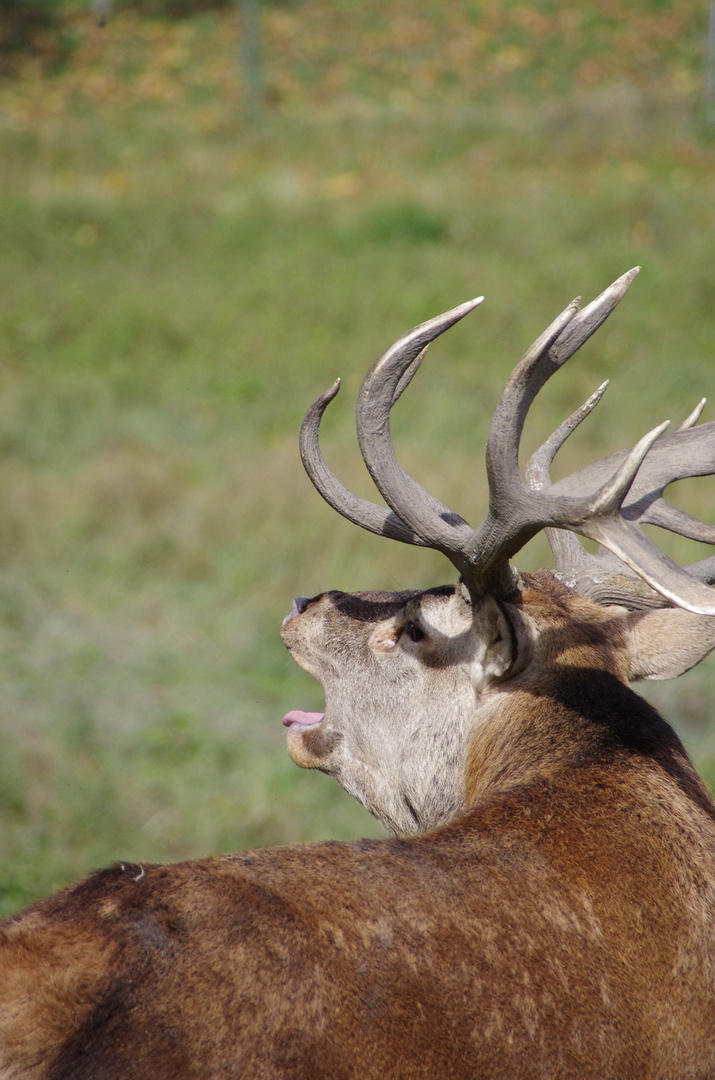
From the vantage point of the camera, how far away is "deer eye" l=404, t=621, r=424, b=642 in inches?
135

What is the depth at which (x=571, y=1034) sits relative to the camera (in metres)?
2.20

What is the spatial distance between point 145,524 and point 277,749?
3.03 meters

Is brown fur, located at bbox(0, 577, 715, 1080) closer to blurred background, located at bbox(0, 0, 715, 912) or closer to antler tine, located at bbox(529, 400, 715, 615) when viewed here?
antler tine, located at bbox(529, 400, 715, 615)

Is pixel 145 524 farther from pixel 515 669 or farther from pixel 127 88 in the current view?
pixel 127 88

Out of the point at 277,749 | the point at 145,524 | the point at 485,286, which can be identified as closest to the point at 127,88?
the point at 485,286

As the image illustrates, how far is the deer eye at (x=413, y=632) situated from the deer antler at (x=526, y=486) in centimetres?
26

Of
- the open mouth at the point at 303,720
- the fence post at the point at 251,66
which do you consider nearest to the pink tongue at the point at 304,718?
the open mouth at the point at 303,720

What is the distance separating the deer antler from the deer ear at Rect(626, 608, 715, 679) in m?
0.23

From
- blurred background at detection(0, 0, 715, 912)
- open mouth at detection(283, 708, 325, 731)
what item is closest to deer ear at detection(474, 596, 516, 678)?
open mouth at detection(283, 708, 325, 731)

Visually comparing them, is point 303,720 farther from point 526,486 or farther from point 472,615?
point 526,486

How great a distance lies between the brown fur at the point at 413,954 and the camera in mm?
1953

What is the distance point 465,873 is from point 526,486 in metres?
1.07

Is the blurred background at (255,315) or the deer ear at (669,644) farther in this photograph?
the blurred background at (255,315)

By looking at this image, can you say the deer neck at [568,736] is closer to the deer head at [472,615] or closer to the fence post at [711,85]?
the deer head at [472,615]
